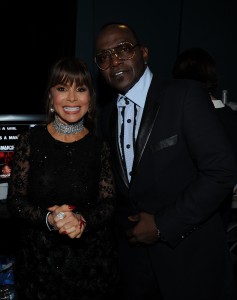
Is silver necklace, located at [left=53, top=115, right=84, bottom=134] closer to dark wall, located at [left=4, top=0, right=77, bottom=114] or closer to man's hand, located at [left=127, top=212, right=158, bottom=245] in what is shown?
man's hand, located at [left=127, top=212, right=158, bottom=245]

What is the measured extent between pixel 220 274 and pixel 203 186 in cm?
49

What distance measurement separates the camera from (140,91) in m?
1.69

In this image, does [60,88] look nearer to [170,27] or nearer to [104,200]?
[104,200]

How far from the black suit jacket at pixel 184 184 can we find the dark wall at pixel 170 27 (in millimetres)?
1622

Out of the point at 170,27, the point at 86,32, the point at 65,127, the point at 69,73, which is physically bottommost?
the point at 65,127

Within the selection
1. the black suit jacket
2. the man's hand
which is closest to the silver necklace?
the black suit jacket

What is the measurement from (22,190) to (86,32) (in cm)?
188

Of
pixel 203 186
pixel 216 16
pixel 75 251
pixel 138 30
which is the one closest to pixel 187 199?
pixel 203 186

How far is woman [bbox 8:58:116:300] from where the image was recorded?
169cm

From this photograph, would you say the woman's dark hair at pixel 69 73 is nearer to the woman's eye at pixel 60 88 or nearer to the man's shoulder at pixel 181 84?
the woman's eye at pixel 60 88

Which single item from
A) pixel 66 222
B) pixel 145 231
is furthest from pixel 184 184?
pixel 66 222

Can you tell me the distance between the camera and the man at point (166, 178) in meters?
1.45

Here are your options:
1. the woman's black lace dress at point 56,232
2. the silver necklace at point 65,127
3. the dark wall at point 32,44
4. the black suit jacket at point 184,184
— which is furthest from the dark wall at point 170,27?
the black suit jacket at point 184,184

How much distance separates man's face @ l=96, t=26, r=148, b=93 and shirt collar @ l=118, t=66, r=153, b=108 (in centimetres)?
4
